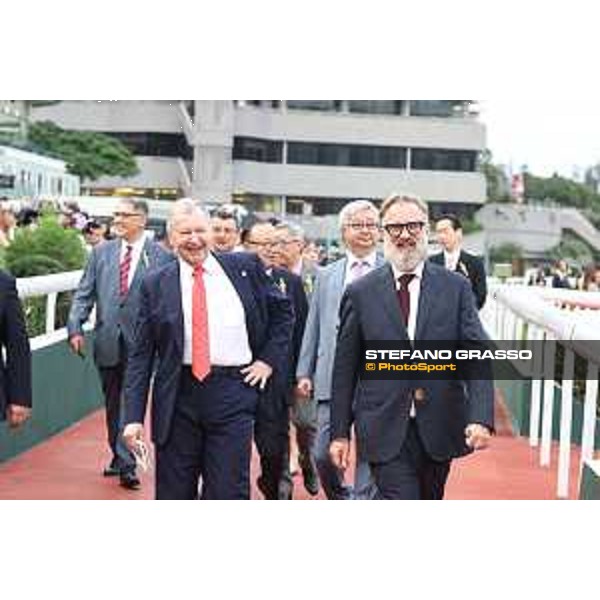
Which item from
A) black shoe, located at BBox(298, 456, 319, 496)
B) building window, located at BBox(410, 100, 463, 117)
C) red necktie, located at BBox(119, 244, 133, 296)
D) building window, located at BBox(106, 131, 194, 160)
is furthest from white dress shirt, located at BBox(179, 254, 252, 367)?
black shoe, located at BBox(298, 456, 319, 496)

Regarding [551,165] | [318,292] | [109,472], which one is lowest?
[109,472]

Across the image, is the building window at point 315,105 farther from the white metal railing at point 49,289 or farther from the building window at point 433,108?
the white metal railing at point 49,289

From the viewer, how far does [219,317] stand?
5.61 meters

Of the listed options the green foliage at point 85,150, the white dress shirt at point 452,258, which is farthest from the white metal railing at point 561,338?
the green foliage at point 85,150

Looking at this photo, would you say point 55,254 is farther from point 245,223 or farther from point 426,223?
point 426,223

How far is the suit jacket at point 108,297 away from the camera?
275 inches

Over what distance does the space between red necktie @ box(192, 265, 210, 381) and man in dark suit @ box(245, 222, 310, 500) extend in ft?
→ 2.47

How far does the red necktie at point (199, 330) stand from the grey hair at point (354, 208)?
87 centimetres

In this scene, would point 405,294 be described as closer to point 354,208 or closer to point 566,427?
point 354,208

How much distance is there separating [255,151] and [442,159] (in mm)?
786

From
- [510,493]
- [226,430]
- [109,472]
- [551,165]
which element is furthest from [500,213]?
[109,472]

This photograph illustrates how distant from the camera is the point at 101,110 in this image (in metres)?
6.08

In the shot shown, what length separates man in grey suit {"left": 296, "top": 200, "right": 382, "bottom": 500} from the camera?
6191mm

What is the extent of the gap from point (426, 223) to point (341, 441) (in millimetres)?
839
